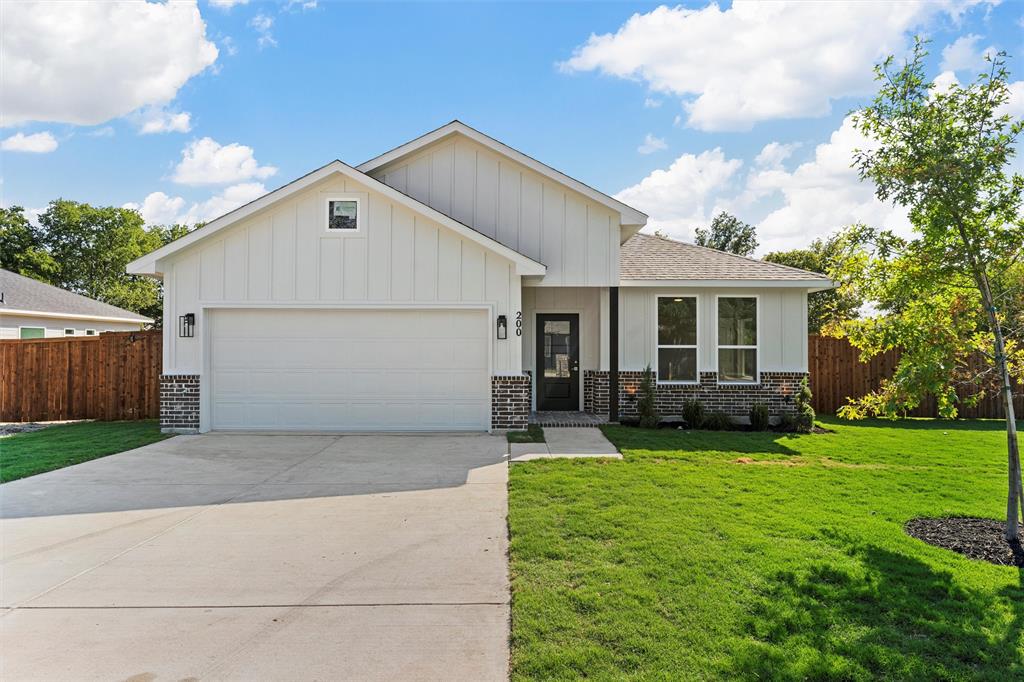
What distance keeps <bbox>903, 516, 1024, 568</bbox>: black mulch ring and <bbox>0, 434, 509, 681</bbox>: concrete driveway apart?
3.93 meters

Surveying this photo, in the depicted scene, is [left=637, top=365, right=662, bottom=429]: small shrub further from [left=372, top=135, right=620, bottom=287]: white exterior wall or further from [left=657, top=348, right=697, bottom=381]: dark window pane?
[left=372, top=135, right=620, bottom=287]: white exterior wall

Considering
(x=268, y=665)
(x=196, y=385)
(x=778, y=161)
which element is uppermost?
(x=778, y=161)

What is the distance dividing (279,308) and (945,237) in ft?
32.1

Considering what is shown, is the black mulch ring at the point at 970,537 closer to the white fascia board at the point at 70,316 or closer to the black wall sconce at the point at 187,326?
the black wall sconce at the point at 187,326

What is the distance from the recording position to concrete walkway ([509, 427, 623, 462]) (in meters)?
8.46

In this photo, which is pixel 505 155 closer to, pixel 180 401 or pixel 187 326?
pixel 187 326

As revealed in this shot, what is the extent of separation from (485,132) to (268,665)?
10.3 metres

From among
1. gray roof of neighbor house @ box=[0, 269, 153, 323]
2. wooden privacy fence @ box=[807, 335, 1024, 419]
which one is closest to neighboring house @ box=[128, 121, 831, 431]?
wooden privacy fence @ box=[807, 335, 1024, 419]

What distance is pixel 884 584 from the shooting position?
13.4 ft

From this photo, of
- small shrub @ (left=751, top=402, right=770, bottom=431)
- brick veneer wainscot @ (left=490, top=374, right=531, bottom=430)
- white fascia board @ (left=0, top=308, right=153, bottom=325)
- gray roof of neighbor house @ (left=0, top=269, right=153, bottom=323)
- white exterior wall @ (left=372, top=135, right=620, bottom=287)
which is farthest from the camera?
gray roof of neighbor house @ (left=0, top=269, right=153, bottom=323)

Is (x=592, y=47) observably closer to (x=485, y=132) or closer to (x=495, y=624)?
Answer: (x=485, y=132)

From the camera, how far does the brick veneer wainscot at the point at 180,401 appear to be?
10320 mm

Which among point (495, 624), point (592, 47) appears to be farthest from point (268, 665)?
point (592, 47)

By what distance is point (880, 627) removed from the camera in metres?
3.50
